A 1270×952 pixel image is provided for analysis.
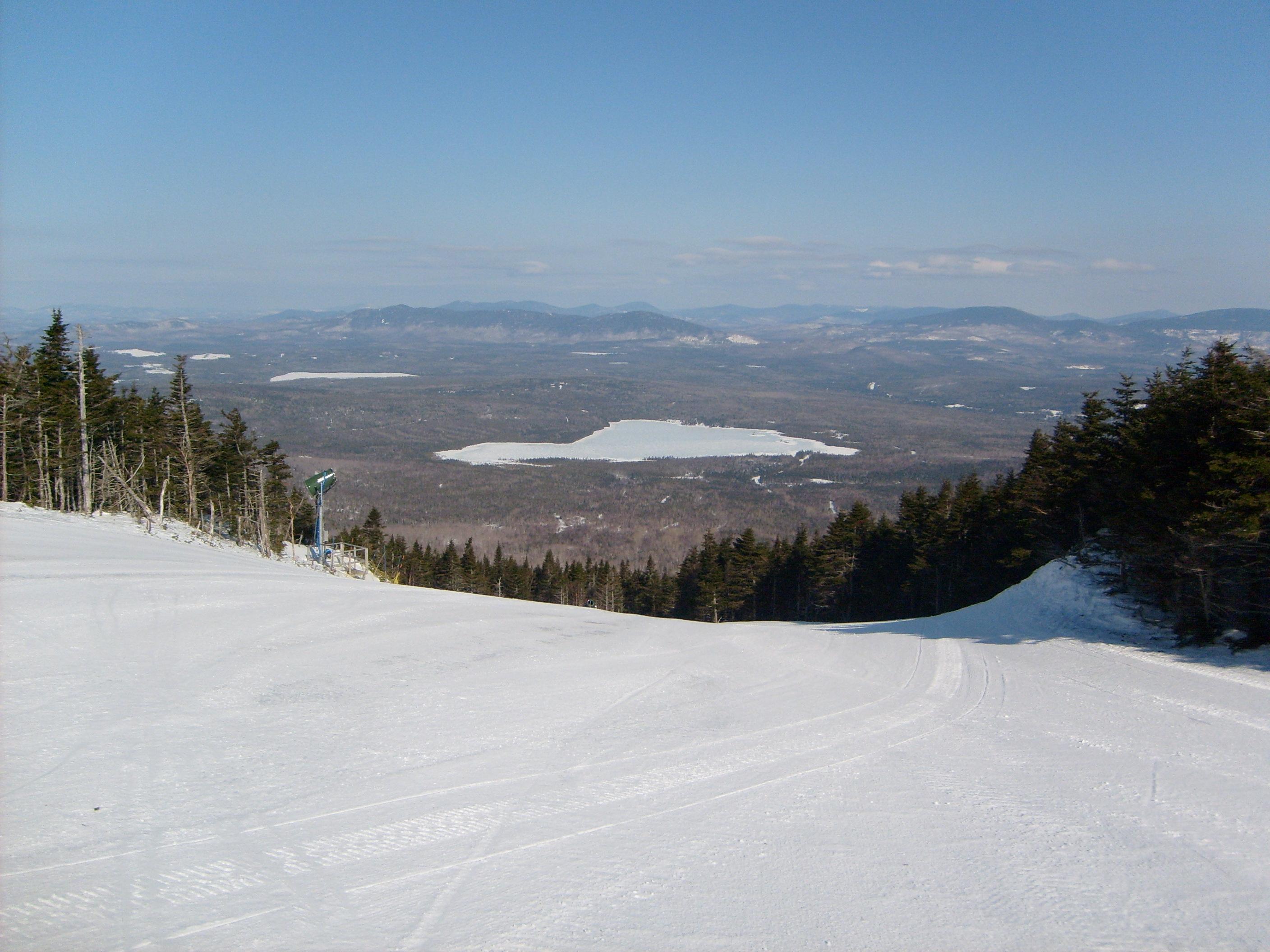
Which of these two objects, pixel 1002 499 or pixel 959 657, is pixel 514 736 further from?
pixel 1002 499

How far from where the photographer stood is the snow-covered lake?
14088cm

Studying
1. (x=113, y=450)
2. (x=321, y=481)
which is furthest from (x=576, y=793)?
(x=113, y=450)

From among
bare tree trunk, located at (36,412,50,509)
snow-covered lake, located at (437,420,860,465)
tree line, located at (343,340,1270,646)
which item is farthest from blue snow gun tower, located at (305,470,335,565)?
snow-covered lake, located at (437,420,860,465)

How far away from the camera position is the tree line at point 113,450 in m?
27.9

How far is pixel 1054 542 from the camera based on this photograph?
942 inches

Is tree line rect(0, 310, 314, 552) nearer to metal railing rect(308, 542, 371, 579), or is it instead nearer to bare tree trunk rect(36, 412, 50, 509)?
bare tree trunk rect(36, 412, 50, 509)

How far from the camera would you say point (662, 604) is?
152 ft

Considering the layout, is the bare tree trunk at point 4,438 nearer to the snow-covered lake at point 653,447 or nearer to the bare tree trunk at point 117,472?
the bare tree trunk at point 117,472

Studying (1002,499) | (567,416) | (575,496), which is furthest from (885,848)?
(567,416)

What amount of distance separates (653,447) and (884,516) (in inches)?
4432

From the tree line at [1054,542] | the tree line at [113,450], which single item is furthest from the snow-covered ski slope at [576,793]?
the tree line at [113,450]

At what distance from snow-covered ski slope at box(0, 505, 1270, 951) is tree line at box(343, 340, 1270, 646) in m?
2.32

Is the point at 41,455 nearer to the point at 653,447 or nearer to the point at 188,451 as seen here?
the point at 188,451

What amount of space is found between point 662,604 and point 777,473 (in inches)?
3229
